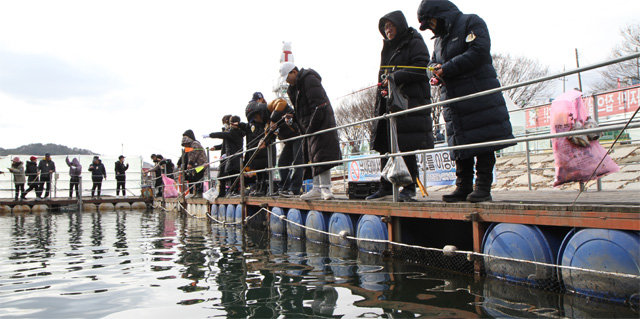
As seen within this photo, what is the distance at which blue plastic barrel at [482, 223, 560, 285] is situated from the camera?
3.37 metres

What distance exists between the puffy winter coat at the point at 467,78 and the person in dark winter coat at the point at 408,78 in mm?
687

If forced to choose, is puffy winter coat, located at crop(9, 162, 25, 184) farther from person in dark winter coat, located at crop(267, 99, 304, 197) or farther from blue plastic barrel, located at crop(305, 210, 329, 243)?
blue plastic barrel, located at crop(305, 210, 329, 243)

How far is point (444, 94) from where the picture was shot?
4.45 meters

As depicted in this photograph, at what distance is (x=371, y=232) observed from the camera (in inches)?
210

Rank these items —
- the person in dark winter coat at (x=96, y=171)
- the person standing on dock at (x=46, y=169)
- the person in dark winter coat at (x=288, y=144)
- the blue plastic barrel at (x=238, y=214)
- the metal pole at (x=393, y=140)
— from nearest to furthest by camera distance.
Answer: the metal pole at (x=393, y=140) < the person in dark winter coat at (x=288, y=144) < the blue plastic barrel at (x=238, y=214) < the person standing on dock at (x=46, y=169) < the person in dark winter coat at (x=96, y=171)

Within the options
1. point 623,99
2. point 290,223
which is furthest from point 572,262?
point 623,99

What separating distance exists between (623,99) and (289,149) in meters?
6.61

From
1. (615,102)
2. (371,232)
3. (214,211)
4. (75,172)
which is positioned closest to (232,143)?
(214,211)

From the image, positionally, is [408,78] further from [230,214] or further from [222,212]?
[222,212]

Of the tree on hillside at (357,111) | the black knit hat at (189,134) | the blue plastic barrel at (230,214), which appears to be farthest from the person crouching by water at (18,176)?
the tree on hillside at (357,111)

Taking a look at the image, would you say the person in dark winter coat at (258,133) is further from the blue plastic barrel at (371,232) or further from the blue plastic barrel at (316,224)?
the blue plastic barrel at (371,232)

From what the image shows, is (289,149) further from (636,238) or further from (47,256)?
(636,238)

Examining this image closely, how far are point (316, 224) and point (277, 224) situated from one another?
56.5 inches

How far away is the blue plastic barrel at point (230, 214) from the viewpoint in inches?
389
